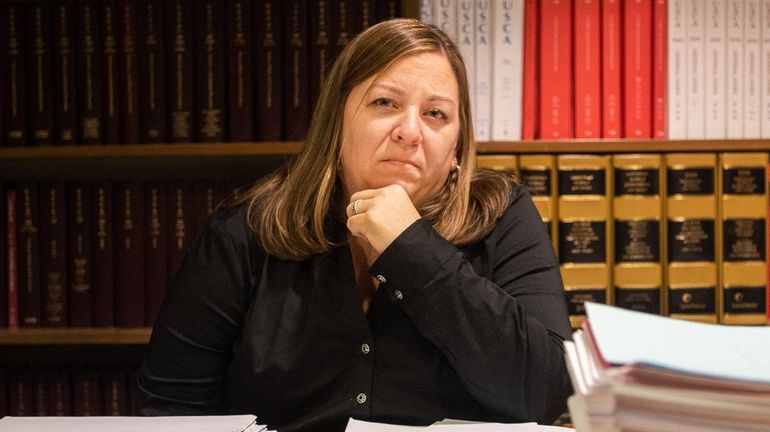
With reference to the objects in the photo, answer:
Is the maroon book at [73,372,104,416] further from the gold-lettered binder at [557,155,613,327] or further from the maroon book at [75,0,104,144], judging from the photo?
the gold-lettered binder at [557,155,613,327]

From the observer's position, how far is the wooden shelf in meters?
1.68

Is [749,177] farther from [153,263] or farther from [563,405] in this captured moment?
[153,263]

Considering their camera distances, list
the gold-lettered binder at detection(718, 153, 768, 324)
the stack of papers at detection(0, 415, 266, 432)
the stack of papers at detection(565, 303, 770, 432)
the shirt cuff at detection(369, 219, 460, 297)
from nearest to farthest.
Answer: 1. the stack of papers at detection(565, 303, 770, 432)
2. the stack of papers at detection(0, 415, 266, 432)
3. the shirt cuff at detection(369, 219, 460, 297)
4. the gold-lettered binder at detection(718, 153, 768, 324)

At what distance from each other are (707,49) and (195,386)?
4.13 feet

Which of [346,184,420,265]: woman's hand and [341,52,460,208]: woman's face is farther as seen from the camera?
[341,52,460,208]: woman's face

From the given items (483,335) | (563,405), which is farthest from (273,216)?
(563,405)

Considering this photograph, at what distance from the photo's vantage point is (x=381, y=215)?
1.04 metres

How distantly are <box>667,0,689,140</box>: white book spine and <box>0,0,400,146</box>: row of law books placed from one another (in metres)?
0.61

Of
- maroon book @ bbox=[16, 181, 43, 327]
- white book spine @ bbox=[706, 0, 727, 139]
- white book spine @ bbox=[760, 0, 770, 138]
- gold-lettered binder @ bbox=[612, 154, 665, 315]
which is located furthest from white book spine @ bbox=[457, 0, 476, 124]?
maroon book @ bbox=[16, 181, 43, 327]

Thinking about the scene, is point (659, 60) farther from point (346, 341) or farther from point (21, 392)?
point (21, 392)

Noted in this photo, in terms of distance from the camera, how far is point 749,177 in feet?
5.49

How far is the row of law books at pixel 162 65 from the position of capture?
1676 mm

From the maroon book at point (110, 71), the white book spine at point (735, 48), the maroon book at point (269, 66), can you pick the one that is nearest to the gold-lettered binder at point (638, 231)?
the white book spine at point (735, 48)

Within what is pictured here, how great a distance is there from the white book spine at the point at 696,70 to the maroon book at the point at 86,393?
1.40 metres
